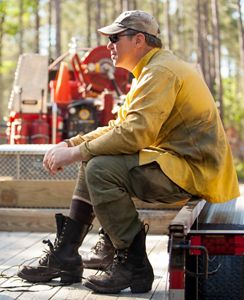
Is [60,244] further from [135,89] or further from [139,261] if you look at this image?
[135,89]

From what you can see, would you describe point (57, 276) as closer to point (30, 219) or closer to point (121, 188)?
point (121, 188)

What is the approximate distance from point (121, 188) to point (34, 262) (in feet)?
4.52

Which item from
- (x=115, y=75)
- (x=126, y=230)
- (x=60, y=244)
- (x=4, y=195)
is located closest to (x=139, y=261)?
(x=126, y=230)

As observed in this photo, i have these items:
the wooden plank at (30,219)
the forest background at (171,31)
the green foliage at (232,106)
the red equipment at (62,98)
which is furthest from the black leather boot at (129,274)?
the green foliage at (232,106)

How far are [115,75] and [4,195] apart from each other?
681cm

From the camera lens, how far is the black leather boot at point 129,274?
14.3ft

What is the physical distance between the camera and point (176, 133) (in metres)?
4.30

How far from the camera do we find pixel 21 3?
131ft

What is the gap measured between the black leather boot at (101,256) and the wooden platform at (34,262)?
52 mm

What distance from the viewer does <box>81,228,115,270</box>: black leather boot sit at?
509cm

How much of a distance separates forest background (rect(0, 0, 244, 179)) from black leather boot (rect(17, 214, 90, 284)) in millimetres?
17953

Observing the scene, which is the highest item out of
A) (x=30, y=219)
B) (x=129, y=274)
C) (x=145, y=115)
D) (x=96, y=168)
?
(x=145, y=115)

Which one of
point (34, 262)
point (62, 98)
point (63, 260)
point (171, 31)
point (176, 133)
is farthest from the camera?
point (171, 31)

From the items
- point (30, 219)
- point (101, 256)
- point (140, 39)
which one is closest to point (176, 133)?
point (140, 39)
